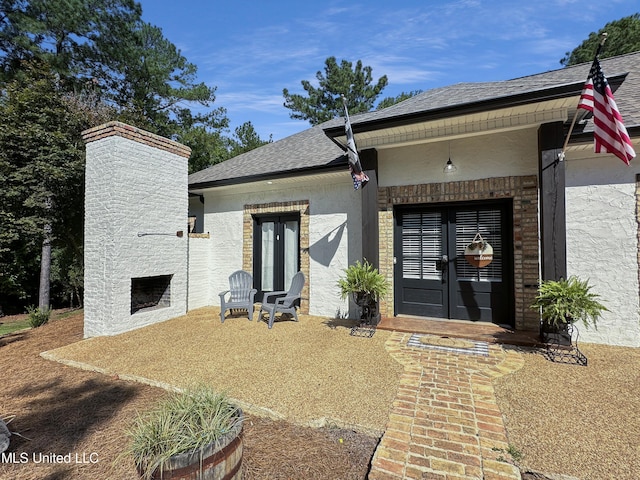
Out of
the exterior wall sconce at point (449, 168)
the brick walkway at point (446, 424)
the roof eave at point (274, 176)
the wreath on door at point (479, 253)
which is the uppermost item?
the roof eave at point (274, 176)

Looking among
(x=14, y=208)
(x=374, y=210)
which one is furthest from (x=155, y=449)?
(x=14, y=208)

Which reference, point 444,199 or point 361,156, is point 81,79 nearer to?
point 361,156

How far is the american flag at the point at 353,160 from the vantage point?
4680mm

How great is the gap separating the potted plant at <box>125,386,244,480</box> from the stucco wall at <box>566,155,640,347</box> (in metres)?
5.32

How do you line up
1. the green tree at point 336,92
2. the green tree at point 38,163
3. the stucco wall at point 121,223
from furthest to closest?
the green tree at point 336,92
the green tree at point 38,163
the stucco wall at point 121,223

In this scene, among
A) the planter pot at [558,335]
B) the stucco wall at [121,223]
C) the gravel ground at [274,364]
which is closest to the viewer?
the gravel ground at [274,364]

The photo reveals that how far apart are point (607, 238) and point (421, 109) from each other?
350 cm

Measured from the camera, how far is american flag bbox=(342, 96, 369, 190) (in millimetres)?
4680

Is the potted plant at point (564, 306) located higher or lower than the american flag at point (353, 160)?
lower

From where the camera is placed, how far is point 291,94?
63.7 ft

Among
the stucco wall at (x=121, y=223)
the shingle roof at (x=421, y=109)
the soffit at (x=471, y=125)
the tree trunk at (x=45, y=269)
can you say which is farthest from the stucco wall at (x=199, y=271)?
the tree trunk at (x=45, y=269)

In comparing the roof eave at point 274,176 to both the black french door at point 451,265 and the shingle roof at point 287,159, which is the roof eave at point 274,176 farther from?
the black french door at point 451,265

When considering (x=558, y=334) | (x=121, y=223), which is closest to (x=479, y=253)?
(x=558, y=334)

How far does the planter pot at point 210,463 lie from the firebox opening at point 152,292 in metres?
5.40
